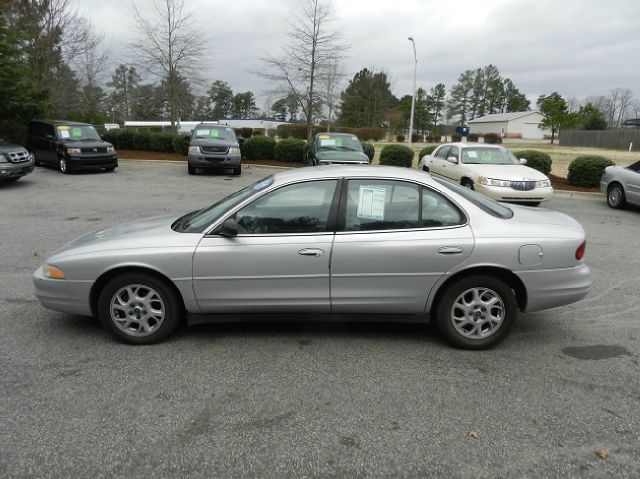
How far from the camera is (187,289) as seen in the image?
396 centimetres

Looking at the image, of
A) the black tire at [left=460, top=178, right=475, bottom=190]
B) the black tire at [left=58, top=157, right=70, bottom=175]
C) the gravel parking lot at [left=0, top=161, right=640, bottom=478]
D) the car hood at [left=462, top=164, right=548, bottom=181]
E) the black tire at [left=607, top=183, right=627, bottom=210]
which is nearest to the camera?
the gravel parking lot at [left=0, top=161, right=640, bottom=478]

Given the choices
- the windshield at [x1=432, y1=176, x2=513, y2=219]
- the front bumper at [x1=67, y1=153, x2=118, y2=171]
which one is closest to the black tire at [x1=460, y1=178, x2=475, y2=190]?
the windshield at [x1=432, y1=176, x2=513, y2=219]

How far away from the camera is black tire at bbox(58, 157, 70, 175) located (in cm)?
1660

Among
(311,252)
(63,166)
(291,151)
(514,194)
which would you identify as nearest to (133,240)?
(311,252)

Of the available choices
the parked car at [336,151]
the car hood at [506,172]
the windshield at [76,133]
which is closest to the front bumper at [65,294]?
the car hood at [506,172]

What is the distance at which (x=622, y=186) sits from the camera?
11844 millimetres

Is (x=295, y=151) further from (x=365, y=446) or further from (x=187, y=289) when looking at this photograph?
(x=365, y=446)

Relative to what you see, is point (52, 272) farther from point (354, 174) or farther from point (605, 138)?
point (605, 138)

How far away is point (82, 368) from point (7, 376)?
1.58 feet

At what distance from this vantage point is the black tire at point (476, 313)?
12.9 feet

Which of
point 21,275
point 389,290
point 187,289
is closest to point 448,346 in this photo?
point 389,290

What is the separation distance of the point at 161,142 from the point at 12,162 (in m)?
10.2

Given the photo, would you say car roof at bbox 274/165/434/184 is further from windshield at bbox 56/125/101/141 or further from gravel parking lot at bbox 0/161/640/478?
windshield at bbox 56/125/101/141

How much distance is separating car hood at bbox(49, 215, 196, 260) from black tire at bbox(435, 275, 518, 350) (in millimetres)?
2057
